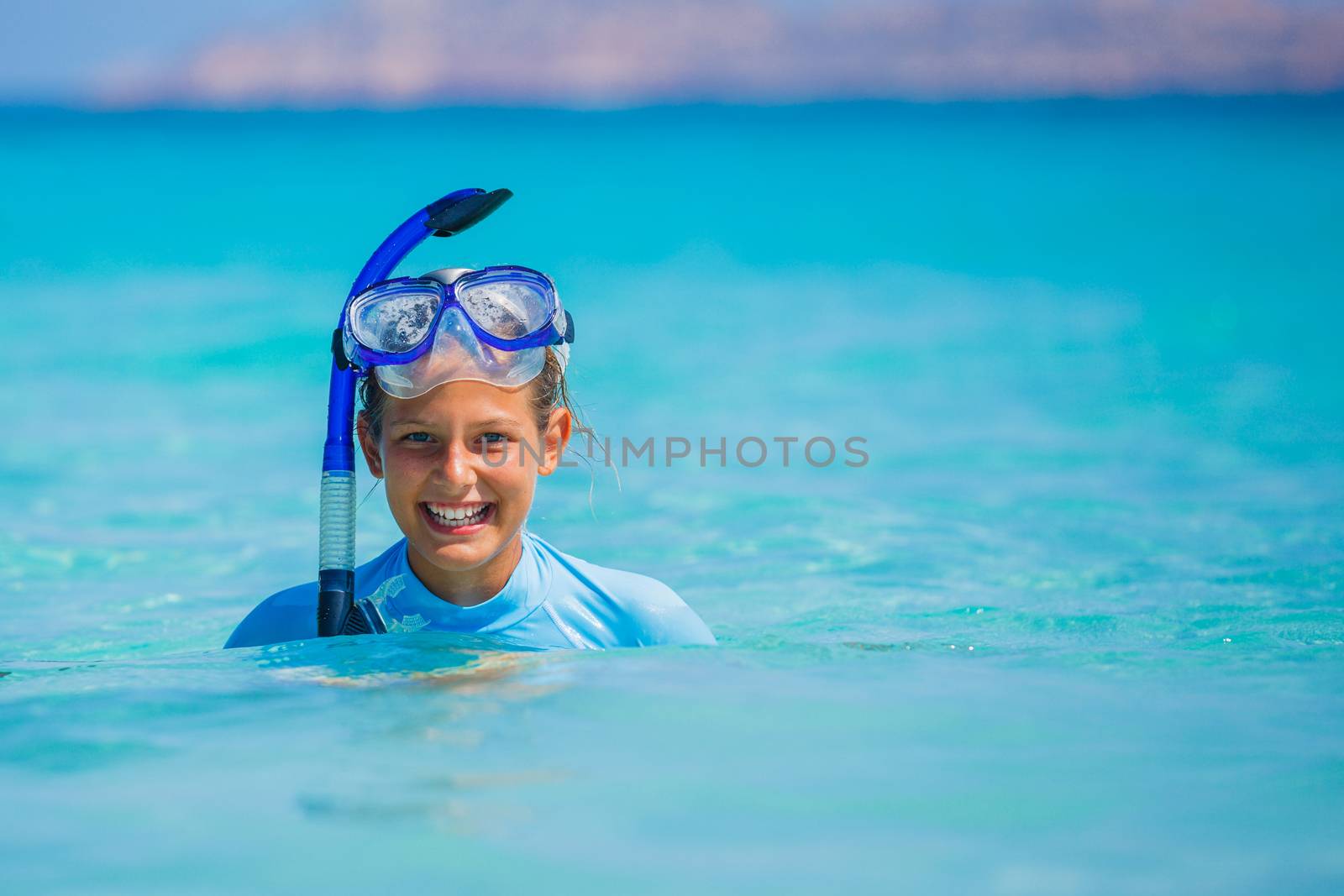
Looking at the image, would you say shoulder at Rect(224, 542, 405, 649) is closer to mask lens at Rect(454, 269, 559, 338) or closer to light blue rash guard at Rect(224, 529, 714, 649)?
light blue rash guard at Rect(224, 529, 714, 649)

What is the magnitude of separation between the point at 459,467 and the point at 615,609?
591 mm

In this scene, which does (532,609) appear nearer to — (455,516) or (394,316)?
(455,516)

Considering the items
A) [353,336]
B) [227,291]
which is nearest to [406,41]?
[227,291]

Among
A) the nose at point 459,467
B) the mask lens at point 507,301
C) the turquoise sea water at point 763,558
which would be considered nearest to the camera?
the turquoise sea water at point 763,558

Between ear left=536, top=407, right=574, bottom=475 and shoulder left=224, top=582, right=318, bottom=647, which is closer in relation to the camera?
ear left=536, top=407, right=574, bottom=475

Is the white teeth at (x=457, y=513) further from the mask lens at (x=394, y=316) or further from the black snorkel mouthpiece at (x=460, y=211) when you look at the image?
the black snorkel mouthpiece at (x=460, y=211)

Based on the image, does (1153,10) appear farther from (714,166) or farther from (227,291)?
(227,291)

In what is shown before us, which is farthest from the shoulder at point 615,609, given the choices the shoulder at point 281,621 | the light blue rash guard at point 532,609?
the shoulder at point 281,621

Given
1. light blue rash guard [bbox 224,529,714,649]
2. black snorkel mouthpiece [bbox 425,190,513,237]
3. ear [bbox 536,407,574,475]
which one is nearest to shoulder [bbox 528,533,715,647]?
light blue rash guard [bbox 224,529,714,649]

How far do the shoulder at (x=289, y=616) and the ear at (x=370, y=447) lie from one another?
248 millimetres

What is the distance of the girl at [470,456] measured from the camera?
9.93 ft

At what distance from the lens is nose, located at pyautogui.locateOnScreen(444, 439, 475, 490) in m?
2.96

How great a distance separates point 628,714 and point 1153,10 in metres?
28.2

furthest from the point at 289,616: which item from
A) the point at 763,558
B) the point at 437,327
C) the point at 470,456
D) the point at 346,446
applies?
the point at 763,558
